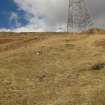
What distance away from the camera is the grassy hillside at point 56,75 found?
51.4 ft

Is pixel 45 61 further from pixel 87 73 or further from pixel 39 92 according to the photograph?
pixel 39 92

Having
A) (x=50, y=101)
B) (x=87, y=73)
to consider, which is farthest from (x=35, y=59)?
(x=50, y=101)

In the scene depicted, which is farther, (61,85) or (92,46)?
(92,46)

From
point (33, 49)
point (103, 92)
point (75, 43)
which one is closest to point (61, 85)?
point (103, 92)

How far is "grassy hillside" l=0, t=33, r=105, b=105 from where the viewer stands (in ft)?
51.4

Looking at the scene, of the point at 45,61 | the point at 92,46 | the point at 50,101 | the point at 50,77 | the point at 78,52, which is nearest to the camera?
the point at 50,101

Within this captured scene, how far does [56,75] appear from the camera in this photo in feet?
64.4

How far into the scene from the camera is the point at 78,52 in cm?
2525

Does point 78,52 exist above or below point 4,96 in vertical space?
above

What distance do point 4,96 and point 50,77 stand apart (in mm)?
3867

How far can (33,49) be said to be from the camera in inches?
1055

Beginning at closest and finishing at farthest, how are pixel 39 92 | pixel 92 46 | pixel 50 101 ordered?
pixel 50 101 < pixel 39 92 < pixel 92 46

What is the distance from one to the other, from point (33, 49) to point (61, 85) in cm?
953

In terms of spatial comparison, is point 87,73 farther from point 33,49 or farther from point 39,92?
point 33,49
